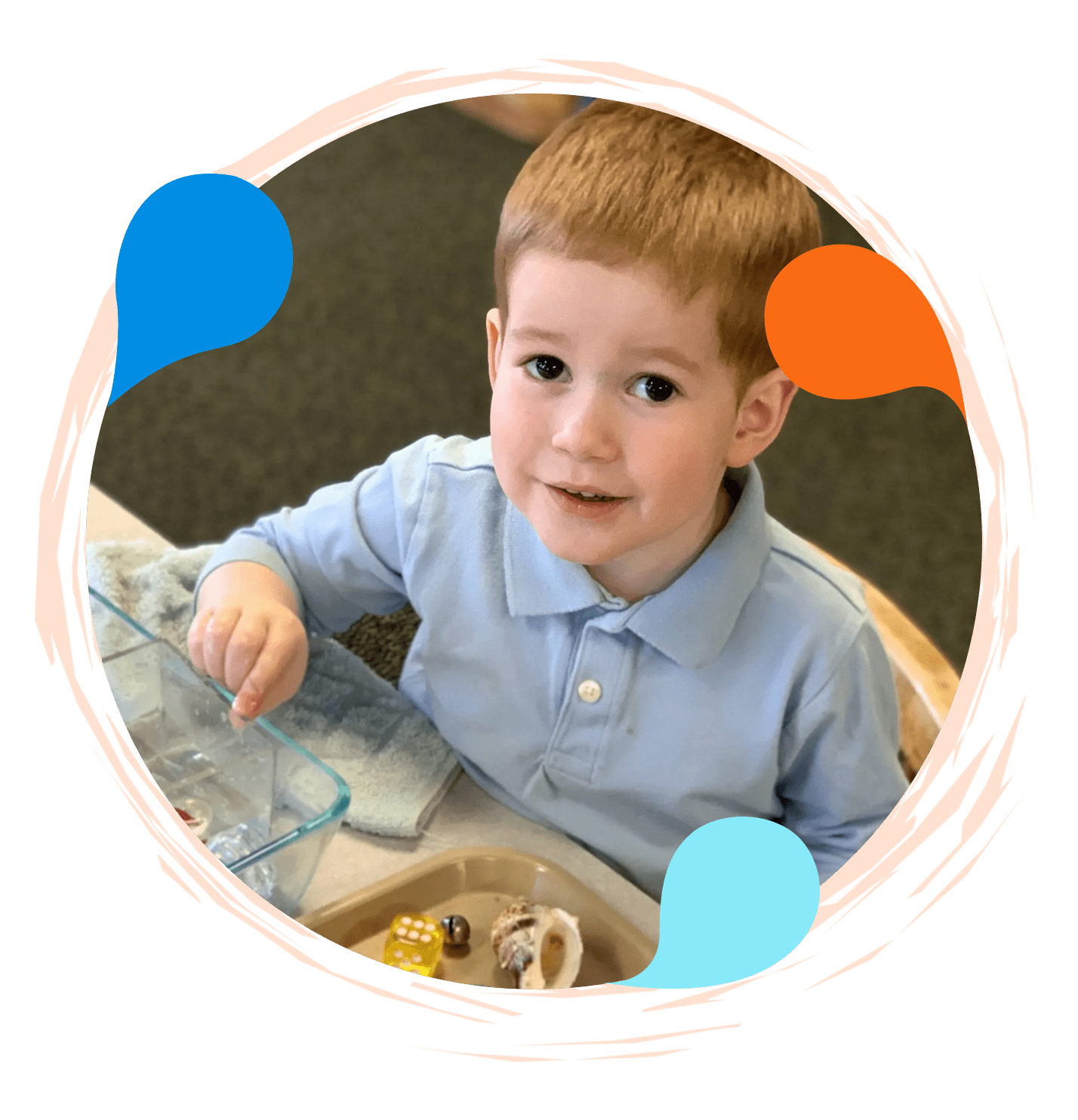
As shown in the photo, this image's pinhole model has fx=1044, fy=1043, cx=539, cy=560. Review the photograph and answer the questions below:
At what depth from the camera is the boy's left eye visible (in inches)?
16.0

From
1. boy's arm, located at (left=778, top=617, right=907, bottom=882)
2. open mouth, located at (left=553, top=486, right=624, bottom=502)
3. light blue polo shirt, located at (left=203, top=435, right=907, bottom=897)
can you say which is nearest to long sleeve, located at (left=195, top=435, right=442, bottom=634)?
light blue polo shirt, located at (left=203, top=435, right=907, bottom=897)

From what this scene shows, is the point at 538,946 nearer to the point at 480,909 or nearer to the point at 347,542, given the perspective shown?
the point at 480,909

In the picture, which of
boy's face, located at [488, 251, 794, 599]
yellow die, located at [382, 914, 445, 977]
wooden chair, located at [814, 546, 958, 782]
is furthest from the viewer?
wooden chair, located at [814, 546, 958, 782]

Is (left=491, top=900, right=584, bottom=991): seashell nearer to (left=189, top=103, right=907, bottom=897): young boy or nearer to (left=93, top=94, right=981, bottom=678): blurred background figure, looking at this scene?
(left=189, top=103, right=907, bottom=897): young boy

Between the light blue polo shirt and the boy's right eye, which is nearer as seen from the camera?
the boy's right eye

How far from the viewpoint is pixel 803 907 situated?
0.45m

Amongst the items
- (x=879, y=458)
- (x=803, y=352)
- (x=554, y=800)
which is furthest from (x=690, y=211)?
(x=554, y=800)

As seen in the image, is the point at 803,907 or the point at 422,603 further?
the point at 422,603

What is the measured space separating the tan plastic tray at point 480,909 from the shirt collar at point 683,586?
0.43ft

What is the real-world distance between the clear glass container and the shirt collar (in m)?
0.14

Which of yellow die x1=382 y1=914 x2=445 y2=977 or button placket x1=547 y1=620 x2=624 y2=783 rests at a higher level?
button placket x1=547 y1=620 x2=624 y2=783

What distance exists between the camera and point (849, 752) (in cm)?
56

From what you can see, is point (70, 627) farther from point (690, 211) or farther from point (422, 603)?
point (690, 211)

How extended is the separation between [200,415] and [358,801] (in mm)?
232
